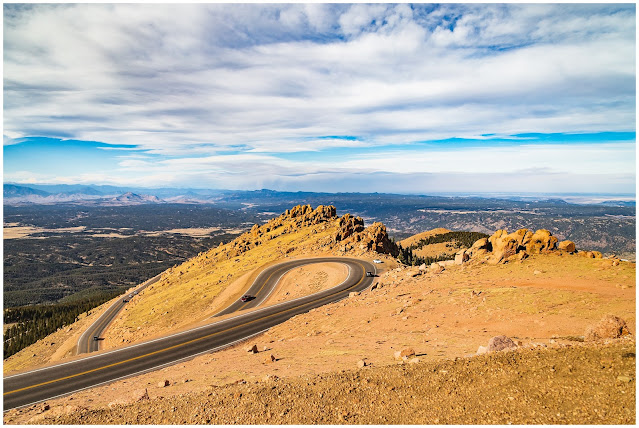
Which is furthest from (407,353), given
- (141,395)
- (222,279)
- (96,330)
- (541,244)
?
(96,330)

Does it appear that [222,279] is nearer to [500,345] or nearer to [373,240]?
[373,240]

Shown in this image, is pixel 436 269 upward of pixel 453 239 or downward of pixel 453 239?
upward

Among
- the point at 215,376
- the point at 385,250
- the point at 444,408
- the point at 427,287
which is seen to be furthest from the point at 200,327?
the point at 385,250

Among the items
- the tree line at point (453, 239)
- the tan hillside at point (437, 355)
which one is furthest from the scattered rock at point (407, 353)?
the tree line at point (453, 239)

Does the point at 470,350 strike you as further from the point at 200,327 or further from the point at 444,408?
the point at 200,327

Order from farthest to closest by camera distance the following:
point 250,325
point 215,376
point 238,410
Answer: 1. point 250,325
2. point 215,376
3. point 238,410

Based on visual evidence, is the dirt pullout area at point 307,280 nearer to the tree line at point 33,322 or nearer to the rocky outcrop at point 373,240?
the rocky outcrop at point 373,240

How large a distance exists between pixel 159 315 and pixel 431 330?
58.1m

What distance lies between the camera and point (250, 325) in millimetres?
42969

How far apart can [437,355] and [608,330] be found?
29.3 ft

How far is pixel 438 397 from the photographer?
13.5m

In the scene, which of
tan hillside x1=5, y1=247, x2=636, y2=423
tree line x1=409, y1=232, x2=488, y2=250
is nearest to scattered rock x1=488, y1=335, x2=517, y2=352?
tan hillside x1=5, y1=247, x2=636, y2=423

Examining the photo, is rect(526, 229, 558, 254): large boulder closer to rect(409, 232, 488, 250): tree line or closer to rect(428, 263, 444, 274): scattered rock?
rect(428, 263, 444, 274): scattered rock

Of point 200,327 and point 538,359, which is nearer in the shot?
point 538,359
